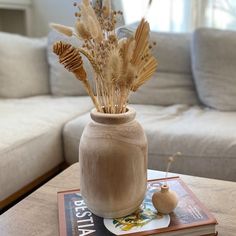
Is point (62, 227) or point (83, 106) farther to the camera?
point (83, 106)

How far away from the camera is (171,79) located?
1987 mm

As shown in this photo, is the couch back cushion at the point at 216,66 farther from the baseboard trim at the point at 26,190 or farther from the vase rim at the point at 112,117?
the vase rim at the point at 112,117

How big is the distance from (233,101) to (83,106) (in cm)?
82

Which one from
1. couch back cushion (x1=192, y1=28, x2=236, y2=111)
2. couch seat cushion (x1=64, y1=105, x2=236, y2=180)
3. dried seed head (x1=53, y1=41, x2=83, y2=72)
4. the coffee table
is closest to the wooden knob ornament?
the coffee table

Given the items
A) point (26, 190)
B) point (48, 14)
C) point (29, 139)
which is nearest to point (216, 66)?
point (29, 139)

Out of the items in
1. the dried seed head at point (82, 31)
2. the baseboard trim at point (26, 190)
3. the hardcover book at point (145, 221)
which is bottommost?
the baseboard trim at point (26, 190)

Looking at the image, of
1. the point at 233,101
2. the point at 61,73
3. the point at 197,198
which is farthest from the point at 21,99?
the point at 197,198

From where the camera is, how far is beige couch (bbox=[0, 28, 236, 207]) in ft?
4.61

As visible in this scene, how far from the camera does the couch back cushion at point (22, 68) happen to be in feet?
6.88

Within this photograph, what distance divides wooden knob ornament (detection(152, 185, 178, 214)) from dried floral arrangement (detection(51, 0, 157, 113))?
250 millimetres

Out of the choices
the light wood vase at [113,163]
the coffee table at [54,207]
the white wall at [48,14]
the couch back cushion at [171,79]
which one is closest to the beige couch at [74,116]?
the couch back cushion at [171,79]

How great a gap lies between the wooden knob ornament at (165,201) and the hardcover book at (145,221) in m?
0.01

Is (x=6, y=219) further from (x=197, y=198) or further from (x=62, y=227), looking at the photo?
(x=197, y=198)

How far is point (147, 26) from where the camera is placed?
711 mm
